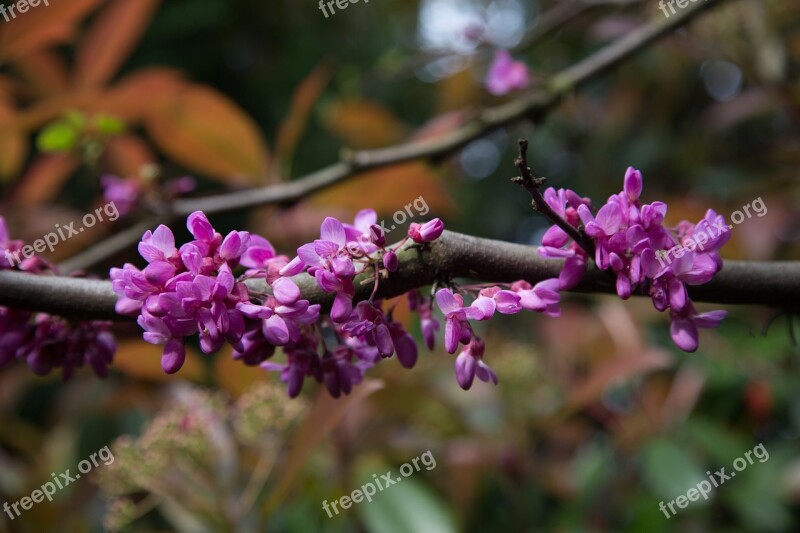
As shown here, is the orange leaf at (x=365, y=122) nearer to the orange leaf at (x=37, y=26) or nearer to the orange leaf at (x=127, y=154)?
the orange leaf at (x=127, y=154)

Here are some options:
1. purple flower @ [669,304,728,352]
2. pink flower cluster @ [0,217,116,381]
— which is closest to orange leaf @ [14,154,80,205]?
pink flower cluster @ [0,217,116,381]

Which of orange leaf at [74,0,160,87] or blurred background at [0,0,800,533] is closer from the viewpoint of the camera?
blurred background at [0,0,800,533]

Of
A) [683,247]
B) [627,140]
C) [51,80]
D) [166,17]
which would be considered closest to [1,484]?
[51,80]

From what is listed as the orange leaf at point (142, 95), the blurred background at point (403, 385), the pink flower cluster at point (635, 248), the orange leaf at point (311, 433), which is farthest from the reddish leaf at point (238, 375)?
the pink flower cluster at point (635, 248)

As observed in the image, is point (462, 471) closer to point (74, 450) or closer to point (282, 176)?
point (282, 176)

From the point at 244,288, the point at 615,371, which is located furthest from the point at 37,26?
the point at 615,371

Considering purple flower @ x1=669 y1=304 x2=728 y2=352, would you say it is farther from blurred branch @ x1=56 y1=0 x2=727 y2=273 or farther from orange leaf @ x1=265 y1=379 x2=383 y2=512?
blurred branch @ x1=56 y1=0 x2=727 y2=273
